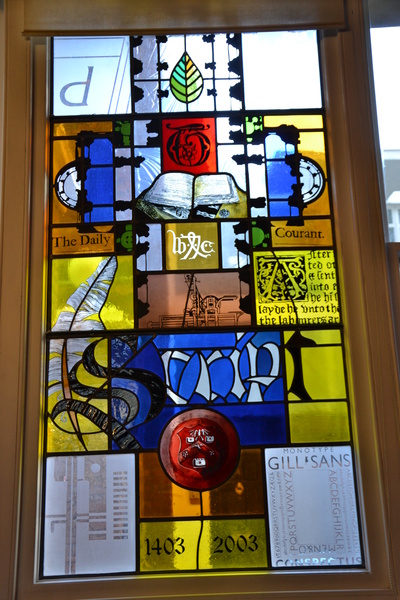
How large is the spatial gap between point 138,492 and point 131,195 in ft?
3.66

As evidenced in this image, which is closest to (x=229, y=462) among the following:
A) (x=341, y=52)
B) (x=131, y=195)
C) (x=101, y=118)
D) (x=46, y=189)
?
(x=131, y=195)

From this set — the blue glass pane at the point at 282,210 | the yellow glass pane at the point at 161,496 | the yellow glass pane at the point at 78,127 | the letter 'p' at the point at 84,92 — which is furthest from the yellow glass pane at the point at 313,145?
the yellow glass pane at the point at 161,496

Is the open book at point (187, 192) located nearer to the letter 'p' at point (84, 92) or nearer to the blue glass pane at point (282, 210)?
the blue glass pane at point (282, 210)

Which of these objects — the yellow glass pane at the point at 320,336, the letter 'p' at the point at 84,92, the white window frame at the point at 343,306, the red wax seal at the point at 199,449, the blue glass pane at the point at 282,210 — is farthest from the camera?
the letter 'p' at the point at 84,92

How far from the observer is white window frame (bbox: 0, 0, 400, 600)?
7.55 feet

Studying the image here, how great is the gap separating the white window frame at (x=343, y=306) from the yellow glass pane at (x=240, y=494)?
22 cm

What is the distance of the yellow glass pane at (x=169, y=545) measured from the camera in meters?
2.35

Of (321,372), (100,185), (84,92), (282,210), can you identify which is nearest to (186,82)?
(84,92)

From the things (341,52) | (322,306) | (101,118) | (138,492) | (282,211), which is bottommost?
(138,492)

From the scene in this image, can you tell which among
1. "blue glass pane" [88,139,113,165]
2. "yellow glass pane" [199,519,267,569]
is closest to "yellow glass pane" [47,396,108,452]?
"yellow glass pane" [199,519,267,569]

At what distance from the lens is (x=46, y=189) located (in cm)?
265

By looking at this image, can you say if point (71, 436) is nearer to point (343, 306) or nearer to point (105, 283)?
point (105, 283)

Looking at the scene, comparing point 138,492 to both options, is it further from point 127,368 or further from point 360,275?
point 360,275

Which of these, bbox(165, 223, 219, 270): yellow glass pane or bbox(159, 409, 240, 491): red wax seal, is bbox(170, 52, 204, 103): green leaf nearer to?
bbox(165, 223, 219, 270): yellow glass pane
